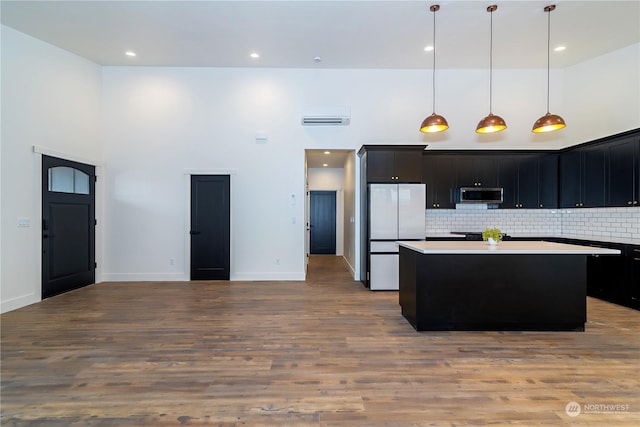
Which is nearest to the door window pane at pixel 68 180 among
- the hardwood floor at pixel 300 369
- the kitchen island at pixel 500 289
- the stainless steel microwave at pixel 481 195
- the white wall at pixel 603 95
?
the hardwood floor at pixel 300 369

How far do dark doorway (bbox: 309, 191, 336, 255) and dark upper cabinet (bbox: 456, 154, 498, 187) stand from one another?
187 inches

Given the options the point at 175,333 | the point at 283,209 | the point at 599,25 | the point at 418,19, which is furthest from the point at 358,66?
the point at 175,333

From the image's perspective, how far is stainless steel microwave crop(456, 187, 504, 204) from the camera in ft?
17.5

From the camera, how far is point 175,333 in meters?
3.14

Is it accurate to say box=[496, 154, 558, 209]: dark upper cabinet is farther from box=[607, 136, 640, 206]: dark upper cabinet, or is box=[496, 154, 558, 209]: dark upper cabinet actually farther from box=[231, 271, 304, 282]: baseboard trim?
box=[231, 271, 304, 282]: baseboard trim

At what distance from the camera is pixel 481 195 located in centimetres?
536

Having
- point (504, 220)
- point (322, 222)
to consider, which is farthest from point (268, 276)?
point (504, 220)

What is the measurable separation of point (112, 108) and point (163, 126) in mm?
1042

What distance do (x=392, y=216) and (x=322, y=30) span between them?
3.22 m

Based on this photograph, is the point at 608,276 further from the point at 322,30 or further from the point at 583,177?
the point at 322,30

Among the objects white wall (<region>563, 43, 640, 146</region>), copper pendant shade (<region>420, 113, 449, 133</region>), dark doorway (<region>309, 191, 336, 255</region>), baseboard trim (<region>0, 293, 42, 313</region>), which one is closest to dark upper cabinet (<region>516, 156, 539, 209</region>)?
white wall (<region>563, 43, 640, 146</region>)

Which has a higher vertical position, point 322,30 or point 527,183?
point 322,30

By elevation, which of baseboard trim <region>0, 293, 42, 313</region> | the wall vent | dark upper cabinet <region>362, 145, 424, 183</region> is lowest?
baseboard trim <region>0, 293, 42, 313</region>

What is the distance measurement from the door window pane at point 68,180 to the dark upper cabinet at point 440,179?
645 cm
